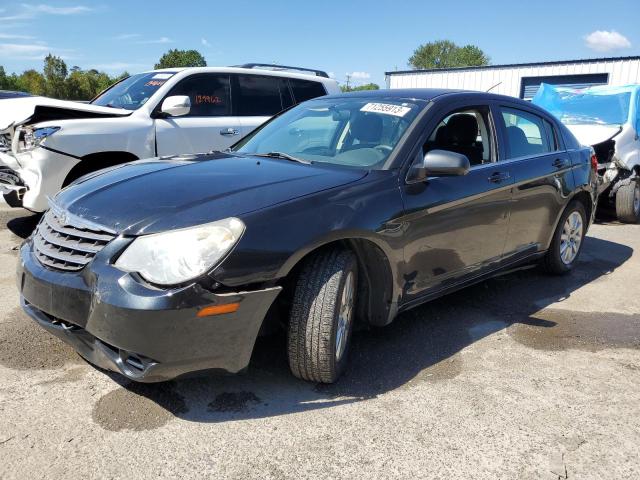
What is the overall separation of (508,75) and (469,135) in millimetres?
26363

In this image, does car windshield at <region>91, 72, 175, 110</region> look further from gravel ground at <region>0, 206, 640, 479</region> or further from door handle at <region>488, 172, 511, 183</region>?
door handle at <region>488, 172, 511, 183</region>

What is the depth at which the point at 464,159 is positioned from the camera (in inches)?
126

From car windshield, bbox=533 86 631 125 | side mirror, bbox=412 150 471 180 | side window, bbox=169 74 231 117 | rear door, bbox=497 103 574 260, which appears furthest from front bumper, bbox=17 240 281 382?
car windshield, bbox=533 86 631 125

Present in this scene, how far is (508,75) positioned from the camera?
2783 centimetres

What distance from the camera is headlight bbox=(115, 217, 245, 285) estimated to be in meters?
2.33

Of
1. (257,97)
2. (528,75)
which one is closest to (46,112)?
(257,97)

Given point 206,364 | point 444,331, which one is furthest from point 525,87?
point 206,364

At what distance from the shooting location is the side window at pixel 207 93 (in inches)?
243

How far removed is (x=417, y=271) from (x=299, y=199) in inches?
39.3

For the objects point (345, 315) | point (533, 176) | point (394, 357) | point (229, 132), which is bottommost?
point (394, 357)

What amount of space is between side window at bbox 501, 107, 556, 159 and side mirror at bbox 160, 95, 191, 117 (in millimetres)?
3125

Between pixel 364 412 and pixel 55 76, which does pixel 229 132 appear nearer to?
pixel 364 412

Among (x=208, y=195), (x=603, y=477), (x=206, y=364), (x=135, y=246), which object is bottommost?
(x=603, y=477)

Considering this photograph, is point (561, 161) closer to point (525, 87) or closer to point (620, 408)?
point (620, 408)
